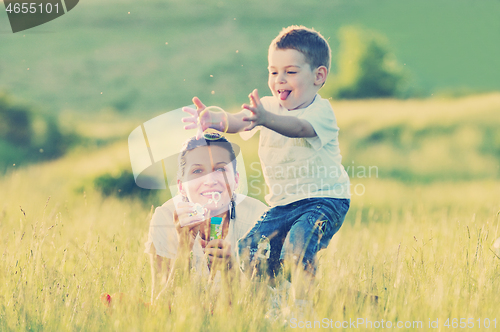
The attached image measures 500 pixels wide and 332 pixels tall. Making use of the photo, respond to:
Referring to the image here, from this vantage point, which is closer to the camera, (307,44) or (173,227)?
(307,44)

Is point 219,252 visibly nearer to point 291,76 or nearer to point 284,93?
point 284,93

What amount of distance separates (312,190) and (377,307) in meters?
0.97

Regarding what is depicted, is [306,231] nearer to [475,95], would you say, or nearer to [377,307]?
[377,307]

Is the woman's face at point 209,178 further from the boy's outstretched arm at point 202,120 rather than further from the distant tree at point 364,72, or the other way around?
the distant tree at point 364,72

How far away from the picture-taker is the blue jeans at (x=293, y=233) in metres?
3.32

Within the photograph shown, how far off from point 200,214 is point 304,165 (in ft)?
2.92

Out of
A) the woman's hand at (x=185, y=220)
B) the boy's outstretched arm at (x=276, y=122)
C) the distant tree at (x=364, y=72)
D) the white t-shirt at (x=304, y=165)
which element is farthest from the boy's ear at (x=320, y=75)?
the distant tree at (x=364, y=72)

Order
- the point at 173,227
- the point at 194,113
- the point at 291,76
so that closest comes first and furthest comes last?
1. the point at 194,113
2. the point at 291,76
3. the point at 173,227

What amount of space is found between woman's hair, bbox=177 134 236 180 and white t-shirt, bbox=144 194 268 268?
0.91 ft

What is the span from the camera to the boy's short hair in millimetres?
3555

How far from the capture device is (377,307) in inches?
129

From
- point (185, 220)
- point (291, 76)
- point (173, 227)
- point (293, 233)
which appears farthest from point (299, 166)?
point (173, 227)

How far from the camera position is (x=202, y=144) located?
3652 millimetres

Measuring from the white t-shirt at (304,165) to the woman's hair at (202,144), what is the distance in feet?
0.92
